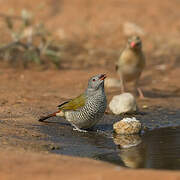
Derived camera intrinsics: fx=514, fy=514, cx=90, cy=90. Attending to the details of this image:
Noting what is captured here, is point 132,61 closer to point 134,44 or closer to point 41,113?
point 134,44

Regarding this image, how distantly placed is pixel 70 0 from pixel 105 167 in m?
11.7

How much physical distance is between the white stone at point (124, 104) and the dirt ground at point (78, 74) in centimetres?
93

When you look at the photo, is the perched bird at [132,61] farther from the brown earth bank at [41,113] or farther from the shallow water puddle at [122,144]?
the shallow water puddle at [122,144]

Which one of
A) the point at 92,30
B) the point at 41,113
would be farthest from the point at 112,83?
the point at 92,30

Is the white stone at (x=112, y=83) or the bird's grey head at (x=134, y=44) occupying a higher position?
the bird's grey head at (x=134, y=44)

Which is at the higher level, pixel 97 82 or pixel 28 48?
pixel 28 48

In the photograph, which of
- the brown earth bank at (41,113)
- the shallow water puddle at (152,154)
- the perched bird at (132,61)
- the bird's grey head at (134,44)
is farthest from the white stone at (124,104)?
the bird's grey head at (134,44)

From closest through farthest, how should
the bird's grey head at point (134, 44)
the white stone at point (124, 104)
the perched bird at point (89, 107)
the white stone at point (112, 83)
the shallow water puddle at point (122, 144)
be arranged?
the shallow water puddle at point (122, 144) < the perched bird at point (89, 107) < the white stone at point (124, 104) < the bird's grey head at point (134, 44) < the white stone at point (112, 83)

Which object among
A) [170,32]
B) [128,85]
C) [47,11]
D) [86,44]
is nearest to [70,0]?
[47,11]

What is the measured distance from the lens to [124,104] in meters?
8.59

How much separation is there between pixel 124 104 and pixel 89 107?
4.39 ft

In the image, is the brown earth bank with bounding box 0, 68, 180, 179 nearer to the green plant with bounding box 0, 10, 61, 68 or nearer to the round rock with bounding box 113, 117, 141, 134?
the green plant with bounding box 0, 10, 61, 68

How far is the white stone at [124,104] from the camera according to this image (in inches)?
A: 338

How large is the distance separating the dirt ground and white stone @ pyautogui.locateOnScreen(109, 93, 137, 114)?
929 millimetres
